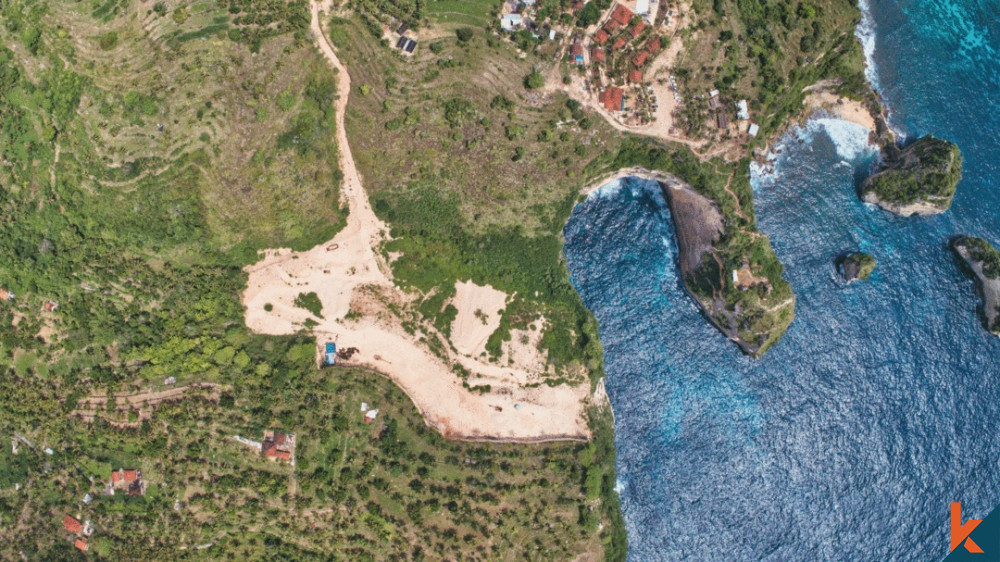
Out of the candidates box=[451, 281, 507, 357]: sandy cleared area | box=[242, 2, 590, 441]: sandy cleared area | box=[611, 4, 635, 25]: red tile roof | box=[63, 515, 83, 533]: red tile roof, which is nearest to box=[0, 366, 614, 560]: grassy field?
box=[63, 515, 83, 533]: red tile roof

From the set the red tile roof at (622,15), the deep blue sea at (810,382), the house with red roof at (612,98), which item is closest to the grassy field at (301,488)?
the deep blue sea at (810,382)

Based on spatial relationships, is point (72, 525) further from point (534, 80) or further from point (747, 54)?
point (747, 54)

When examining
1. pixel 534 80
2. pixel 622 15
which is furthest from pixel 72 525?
pixel 622 15

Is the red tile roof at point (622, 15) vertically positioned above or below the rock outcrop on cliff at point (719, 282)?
above

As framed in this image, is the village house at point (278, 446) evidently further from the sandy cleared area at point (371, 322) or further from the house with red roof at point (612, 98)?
the house with red roof at point (612, 98)

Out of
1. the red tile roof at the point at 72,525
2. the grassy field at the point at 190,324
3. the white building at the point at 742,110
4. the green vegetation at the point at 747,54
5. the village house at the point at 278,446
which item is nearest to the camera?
the grassy field at the point at 190,324

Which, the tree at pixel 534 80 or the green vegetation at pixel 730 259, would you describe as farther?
the green vegetation at pixel 730 259

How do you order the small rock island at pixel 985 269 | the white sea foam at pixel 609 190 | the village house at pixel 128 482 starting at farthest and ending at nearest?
the small rock island at pixel 985 269 < the white sea foam at pixel 609 190 < the village house at pixel 128 482
